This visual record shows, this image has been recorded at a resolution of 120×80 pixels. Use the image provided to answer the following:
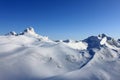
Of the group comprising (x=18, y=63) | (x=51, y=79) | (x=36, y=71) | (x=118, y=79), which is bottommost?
(x=118, y=79)

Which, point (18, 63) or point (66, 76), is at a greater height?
point (18, 63)

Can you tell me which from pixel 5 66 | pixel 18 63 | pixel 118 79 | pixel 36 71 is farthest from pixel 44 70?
pixel 118 79

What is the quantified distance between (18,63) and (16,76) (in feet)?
89.4

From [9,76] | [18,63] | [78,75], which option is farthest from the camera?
[18,63]

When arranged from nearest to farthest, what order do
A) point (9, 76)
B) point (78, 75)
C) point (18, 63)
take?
point (9, 76)
point (78, 75)
point (18, 63)

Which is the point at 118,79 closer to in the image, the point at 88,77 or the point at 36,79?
the point at 88,77

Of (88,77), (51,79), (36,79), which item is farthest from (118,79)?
(36,79)

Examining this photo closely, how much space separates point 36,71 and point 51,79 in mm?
25377

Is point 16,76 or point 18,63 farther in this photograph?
point 18,63

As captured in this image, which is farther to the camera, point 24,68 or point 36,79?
point 24,68

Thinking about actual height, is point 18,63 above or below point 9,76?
above

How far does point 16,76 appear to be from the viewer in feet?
559

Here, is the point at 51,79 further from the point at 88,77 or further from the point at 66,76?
the point at 88,77

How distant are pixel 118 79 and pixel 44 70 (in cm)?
7245
